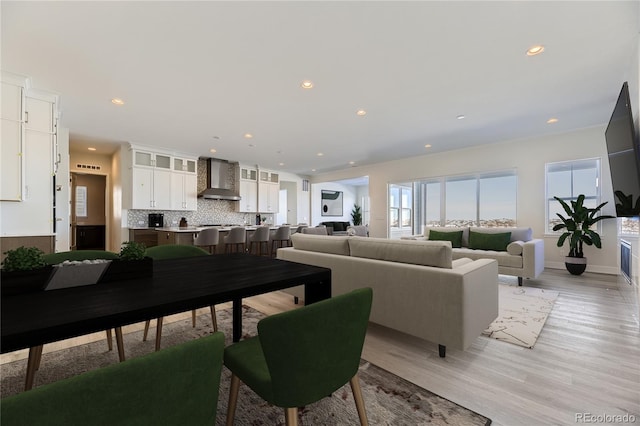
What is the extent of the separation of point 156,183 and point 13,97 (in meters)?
3.34

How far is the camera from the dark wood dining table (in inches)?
31.8

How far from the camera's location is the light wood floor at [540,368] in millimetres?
1494

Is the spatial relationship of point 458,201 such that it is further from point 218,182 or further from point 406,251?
point 218,182

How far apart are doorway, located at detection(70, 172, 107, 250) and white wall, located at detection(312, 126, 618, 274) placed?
8.93 metres

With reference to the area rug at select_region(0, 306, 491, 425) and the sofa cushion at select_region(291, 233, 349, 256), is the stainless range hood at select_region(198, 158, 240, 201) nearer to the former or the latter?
the sofa cushion at select_region(291, 233, 349, 256)

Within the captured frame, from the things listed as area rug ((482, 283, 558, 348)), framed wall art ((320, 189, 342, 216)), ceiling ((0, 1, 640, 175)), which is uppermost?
ceiling ((0, 1, 640, 175))

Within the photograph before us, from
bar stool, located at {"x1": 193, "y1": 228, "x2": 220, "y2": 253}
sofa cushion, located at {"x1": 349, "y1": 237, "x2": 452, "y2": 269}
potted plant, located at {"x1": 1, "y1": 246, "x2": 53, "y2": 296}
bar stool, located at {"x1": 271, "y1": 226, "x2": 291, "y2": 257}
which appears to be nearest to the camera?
potted plant, located at {"x1": 1, "y1": 246, "x2": 53, "y2": 296}

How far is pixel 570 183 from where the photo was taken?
17.2ft

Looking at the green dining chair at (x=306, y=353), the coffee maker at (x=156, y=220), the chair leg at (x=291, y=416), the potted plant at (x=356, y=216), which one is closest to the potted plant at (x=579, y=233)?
the green dining chair at (x=306, y=353)

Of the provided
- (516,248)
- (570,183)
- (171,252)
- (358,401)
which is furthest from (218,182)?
(570,183)

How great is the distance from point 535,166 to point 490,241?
→ 2190mm

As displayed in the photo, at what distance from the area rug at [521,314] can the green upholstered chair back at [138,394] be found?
8.30ft

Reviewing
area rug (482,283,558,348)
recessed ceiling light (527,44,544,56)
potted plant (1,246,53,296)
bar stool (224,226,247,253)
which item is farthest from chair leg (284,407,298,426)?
bar stool (224,226,247,253)

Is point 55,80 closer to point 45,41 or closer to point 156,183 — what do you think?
point 45,41
